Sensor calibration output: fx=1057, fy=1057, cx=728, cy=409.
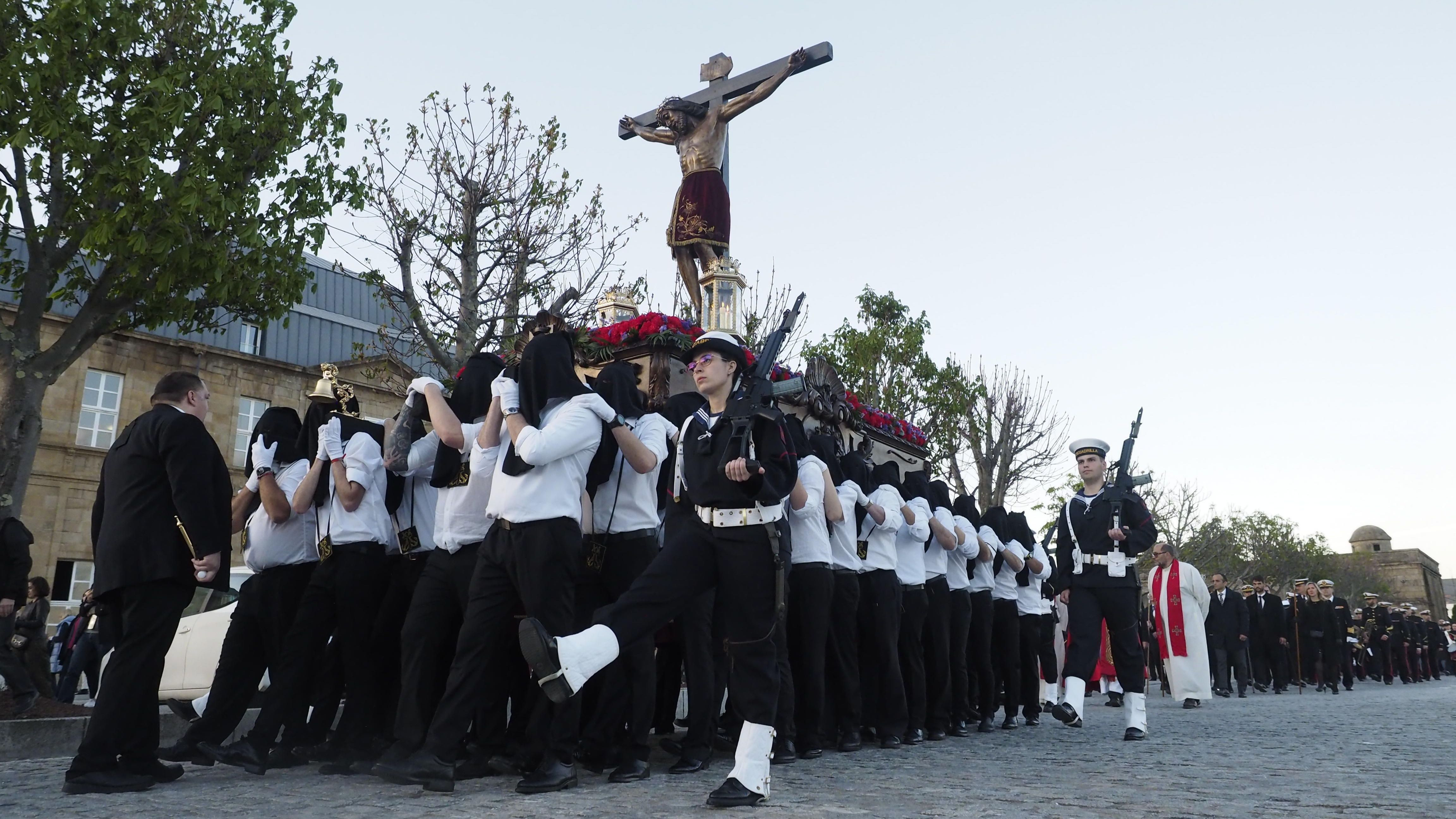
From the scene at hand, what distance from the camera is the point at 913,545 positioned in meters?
8.32

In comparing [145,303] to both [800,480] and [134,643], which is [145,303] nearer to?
[134,643]

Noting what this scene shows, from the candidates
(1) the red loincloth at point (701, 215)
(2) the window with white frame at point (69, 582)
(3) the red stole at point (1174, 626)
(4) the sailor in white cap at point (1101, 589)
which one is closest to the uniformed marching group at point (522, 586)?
(4) the sailor in white cap at point (1101, 589)

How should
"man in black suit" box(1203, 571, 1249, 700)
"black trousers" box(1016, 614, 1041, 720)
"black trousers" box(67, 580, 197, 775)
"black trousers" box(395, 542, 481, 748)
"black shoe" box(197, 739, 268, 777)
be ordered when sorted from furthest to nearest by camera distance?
"man in black suit" box(1203, 571, 1249, 700)
"black trousers" box(1016, 614, 1041, 720)
"black shoe" box(197, 739, 268, 777)
"black trousers" box(395, 542, 481, 748)
"black trousers" box(67, 580, 197, 775)

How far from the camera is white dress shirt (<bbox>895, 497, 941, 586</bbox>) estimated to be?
8109 mm

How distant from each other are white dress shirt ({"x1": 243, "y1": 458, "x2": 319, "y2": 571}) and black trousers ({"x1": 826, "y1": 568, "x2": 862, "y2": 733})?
11.0 ft

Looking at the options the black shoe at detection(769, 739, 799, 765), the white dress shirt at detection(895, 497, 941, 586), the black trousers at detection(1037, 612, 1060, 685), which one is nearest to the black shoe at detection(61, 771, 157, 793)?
the black shoe at detection(769, 739, 799, 765)

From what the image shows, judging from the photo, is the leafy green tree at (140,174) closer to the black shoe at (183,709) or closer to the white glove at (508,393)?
the black shoe at (183,709)

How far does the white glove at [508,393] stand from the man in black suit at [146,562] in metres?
1.28

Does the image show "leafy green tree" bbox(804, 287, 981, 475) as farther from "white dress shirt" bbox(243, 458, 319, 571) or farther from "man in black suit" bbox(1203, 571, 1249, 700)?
"white dress shirt" bbox(243, 458, 319, 571)

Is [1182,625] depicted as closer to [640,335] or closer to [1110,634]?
[1110,634]

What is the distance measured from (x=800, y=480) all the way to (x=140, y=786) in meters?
3.73

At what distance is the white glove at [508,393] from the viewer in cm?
493

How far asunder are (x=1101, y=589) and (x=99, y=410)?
94.3 ft

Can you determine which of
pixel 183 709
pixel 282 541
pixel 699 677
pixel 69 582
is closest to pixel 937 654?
pixel 699 677
